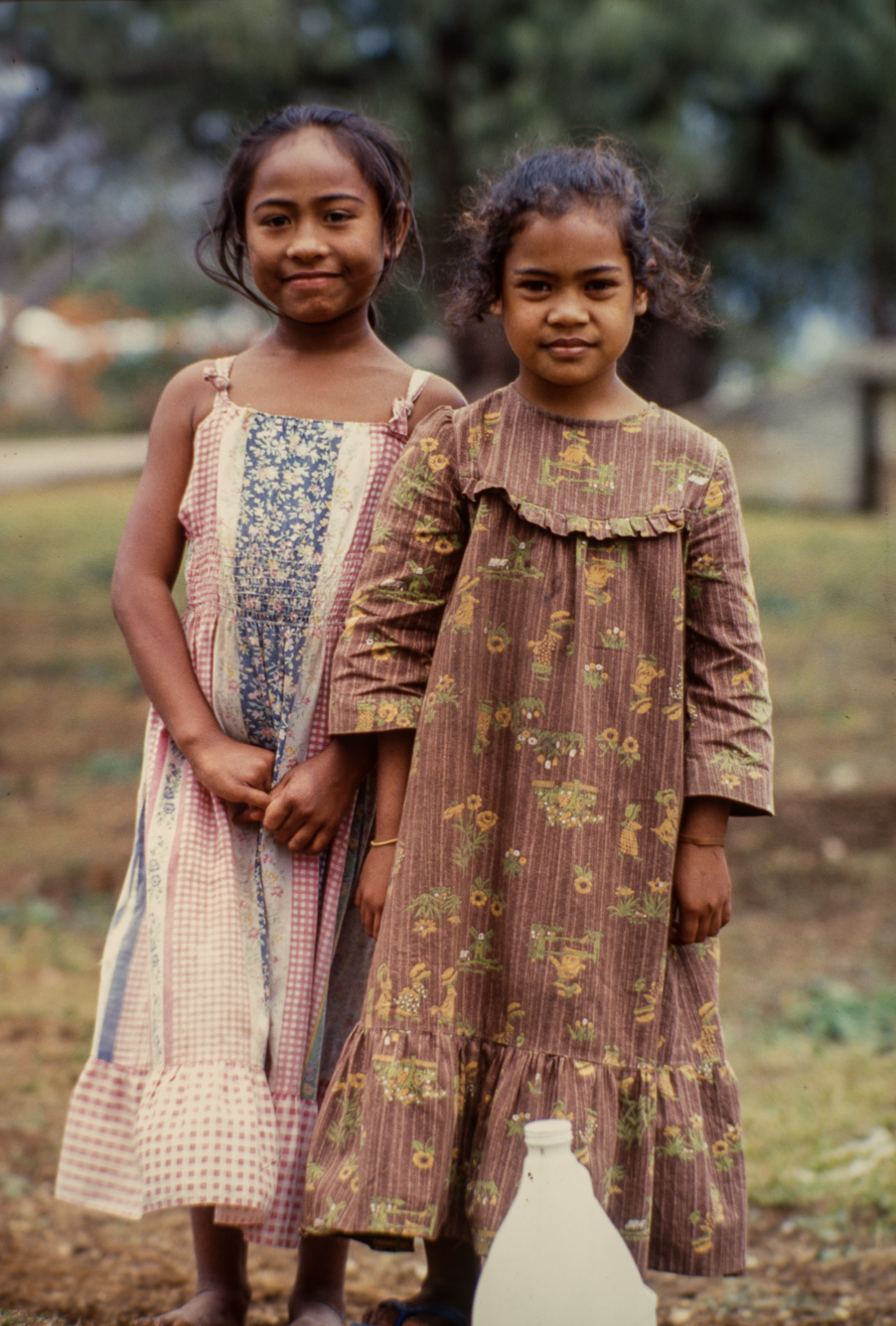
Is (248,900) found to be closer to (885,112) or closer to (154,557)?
(154,557)

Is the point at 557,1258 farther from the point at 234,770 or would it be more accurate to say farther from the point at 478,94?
the point at 478,94

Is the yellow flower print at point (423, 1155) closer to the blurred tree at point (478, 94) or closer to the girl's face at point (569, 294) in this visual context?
the girl's face at point (569, 294)

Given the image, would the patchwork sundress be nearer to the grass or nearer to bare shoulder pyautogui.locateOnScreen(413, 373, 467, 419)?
bare shoulder pyautogui.locateOnScreen(413, 373, 467, 419)

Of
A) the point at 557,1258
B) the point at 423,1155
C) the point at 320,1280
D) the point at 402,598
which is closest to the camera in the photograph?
the point at 557,1258

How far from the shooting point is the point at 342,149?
6.72 ft

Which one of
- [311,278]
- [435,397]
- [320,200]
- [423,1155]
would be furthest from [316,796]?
[320,200]

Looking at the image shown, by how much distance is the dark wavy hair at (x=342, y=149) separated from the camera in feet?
6.78

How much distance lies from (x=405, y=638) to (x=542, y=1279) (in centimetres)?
78

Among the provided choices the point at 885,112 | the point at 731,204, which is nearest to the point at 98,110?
the point at 731,204

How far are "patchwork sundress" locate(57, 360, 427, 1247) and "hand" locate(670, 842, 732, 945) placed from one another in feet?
1.50

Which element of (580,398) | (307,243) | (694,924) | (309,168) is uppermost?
(309,168)

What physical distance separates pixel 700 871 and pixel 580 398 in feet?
2.04

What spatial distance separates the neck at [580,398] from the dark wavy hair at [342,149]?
0.35m

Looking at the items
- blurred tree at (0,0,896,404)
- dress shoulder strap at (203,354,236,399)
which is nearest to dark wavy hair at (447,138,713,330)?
dress shoulder strap at (203,354,236,399)
